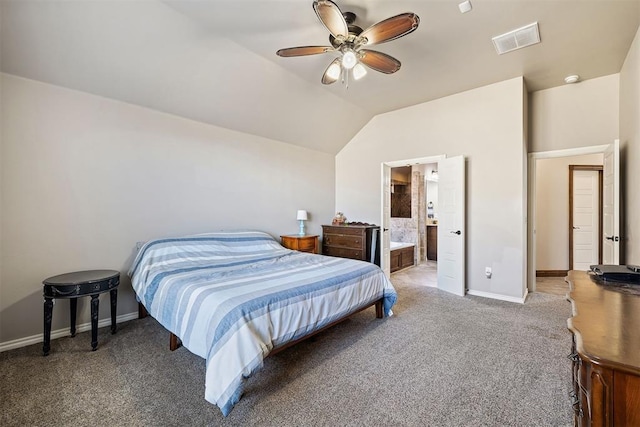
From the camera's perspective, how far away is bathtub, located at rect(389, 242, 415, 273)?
228 inches

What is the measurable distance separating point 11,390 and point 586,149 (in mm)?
6546

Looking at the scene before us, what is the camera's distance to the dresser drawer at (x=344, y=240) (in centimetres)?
498

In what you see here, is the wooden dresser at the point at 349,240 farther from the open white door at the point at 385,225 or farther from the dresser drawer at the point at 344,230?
the open white door at the point at 385,225

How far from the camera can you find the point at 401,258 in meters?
6.08

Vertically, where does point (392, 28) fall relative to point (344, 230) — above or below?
above

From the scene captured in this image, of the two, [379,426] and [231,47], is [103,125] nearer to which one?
[231,47]

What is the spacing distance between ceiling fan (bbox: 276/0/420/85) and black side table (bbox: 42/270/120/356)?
2.64 meters

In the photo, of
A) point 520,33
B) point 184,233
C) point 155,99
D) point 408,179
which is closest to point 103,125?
point 155,99

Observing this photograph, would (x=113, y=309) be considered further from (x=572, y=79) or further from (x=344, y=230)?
(x=572, y=79)

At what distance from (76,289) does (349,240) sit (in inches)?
149

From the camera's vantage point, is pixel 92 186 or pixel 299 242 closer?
pixel 92 186

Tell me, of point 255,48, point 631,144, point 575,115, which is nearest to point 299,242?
point 255,48

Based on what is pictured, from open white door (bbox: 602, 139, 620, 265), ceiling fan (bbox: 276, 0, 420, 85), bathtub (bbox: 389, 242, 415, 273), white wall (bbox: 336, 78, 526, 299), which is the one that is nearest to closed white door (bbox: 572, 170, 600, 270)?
open white door (bbox: 602, 139, 620, 265)

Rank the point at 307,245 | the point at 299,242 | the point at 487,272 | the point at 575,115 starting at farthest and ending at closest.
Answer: the point at 307,245, the point at 299,242, the point at 487,272, the point at 575,115
